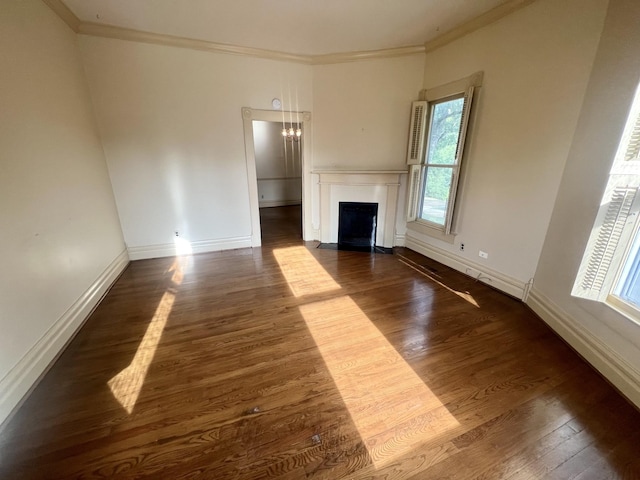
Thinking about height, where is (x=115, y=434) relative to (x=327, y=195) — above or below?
below

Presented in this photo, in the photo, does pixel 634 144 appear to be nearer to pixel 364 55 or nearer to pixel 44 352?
pixel 364 55

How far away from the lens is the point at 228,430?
1472 mm

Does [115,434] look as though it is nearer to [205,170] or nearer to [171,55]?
[205,170]

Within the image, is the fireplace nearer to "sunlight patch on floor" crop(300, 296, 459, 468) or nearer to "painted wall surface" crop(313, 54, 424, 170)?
"painted wall surface" crop(313, 54, 424, 170)

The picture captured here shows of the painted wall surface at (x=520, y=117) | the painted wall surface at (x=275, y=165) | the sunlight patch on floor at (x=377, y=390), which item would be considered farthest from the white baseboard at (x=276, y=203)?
the sunlight patch on floor at (x=377, y=390)

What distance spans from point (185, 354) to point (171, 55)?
11.6ft

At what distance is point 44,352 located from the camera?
74.7 inches

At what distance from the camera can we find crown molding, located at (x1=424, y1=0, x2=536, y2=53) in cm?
247

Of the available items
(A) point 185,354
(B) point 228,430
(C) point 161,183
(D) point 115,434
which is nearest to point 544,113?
(B) point 228,430

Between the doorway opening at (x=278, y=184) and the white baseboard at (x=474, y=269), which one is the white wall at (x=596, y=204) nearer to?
the white baseboard at (x=474, y=269)

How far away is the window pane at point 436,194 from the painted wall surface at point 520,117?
0.33 m

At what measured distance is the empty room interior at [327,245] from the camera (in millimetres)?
1463

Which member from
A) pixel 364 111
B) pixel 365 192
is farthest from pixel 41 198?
pixel 364 111

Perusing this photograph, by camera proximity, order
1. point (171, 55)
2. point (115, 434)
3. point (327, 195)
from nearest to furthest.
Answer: point (115, 434)
point (171, 55)
point (327, 195)
